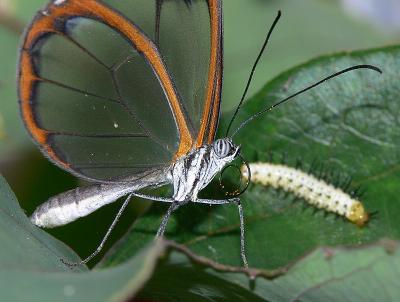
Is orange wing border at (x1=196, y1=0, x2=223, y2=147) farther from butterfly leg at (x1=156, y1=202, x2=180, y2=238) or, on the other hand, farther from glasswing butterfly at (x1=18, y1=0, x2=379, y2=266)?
butterfly leg at (x1=156, y1=202, x2=180, y2=238)

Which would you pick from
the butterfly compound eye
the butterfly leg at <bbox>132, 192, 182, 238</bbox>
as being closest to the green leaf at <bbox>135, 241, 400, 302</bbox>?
the butterfly leg at <bbox>132, 192, 182, 238</bbox>

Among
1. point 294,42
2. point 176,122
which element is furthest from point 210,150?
point 294,42

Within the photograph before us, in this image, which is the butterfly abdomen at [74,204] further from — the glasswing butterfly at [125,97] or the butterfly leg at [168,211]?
the butterfly leg at [168,211]

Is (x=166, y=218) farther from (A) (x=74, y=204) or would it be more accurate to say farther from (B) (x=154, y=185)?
(A) (x=74, y=204)

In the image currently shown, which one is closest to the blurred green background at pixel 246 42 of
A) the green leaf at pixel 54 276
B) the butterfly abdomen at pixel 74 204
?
the butterfly abdomen at pixel 74 204

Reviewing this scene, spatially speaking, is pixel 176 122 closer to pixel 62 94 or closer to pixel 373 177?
pixel 62 94
